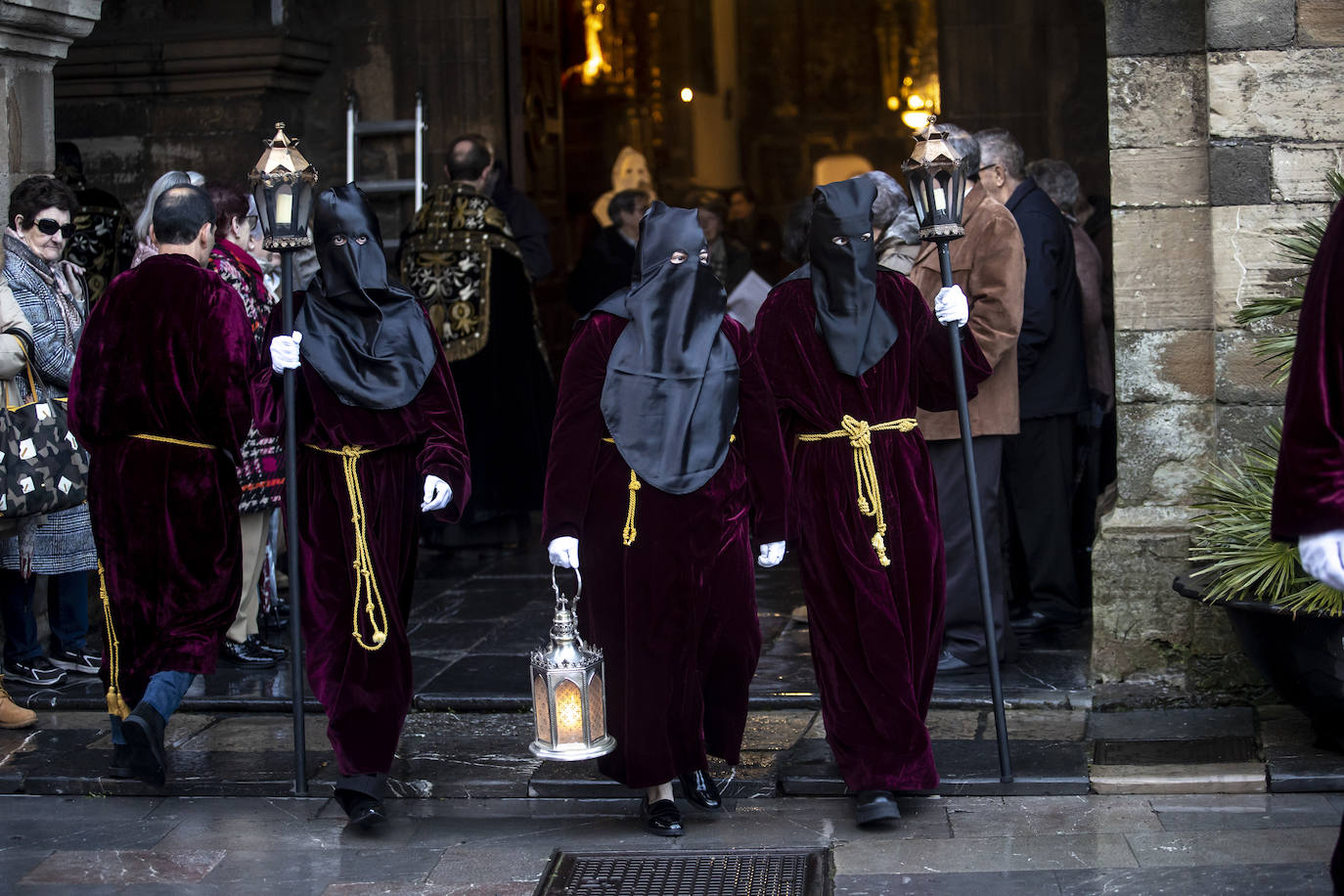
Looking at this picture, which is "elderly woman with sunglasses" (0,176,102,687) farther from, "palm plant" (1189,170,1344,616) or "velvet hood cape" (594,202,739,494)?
"palm plant" (1189,170,1344,616)

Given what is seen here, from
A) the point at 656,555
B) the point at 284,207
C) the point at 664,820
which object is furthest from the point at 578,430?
the point at 284,207

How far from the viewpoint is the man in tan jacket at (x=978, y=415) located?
631cm

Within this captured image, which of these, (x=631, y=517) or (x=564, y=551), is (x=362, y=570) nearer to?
(x=564, y=551)

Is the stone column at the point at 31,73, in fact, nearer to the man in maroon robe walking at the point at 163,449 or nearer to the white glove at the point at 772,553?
the man in maroon robe walking at the point at 163,449

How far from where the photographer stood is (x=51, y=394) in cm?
655

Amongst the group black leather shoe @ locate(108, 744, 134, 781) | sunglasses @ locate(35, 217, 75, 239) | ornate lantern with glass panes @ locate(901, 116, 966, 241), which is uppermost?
sunglasses @ locate(35, 217, 75, 239)

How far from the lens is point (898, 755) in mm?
5023

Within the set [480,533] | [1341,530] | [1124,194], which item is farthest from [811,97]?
[1341,530]

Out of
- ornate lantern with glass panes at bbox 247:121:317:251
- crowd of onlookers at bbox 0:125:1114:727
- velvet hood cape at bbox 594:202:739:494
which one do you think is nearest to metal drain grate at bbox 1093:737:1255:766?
crowd of onlookers at bbox 0:125:1114:727

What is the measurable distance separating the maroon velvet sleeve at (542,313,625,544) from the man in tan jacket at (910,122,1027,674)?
1859mm

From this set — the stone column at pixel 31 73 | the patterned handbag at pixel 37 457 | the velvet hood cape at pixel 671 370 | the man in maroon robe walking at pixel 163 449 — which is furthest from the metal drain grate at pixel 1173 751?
the stone column at pixel 31 73

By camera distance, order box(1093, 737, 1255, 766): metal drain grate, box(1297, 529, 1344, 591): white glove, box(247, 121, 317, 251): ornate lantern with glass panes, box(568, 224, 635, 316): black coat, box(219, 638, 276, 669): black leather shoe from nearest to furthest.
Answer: box(1297, 529, 1344, 591): white glove < box(247, 121, 317, 251): ornate lantern with glass panes < box(1093, 737, 1255, 766): metal drain grate < box(219, 638, 276, 669): black leather shoe < box(568, 224, 635, 316): black coat

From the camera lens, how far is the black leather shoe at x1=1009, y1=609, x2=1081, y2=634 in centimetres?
698

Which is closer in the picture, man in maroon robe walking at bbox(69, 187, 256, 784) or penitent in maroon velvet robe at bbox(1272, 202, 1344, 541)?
penitent in maroon velvet robe at bbox(1272, 202, 1344, 541)
